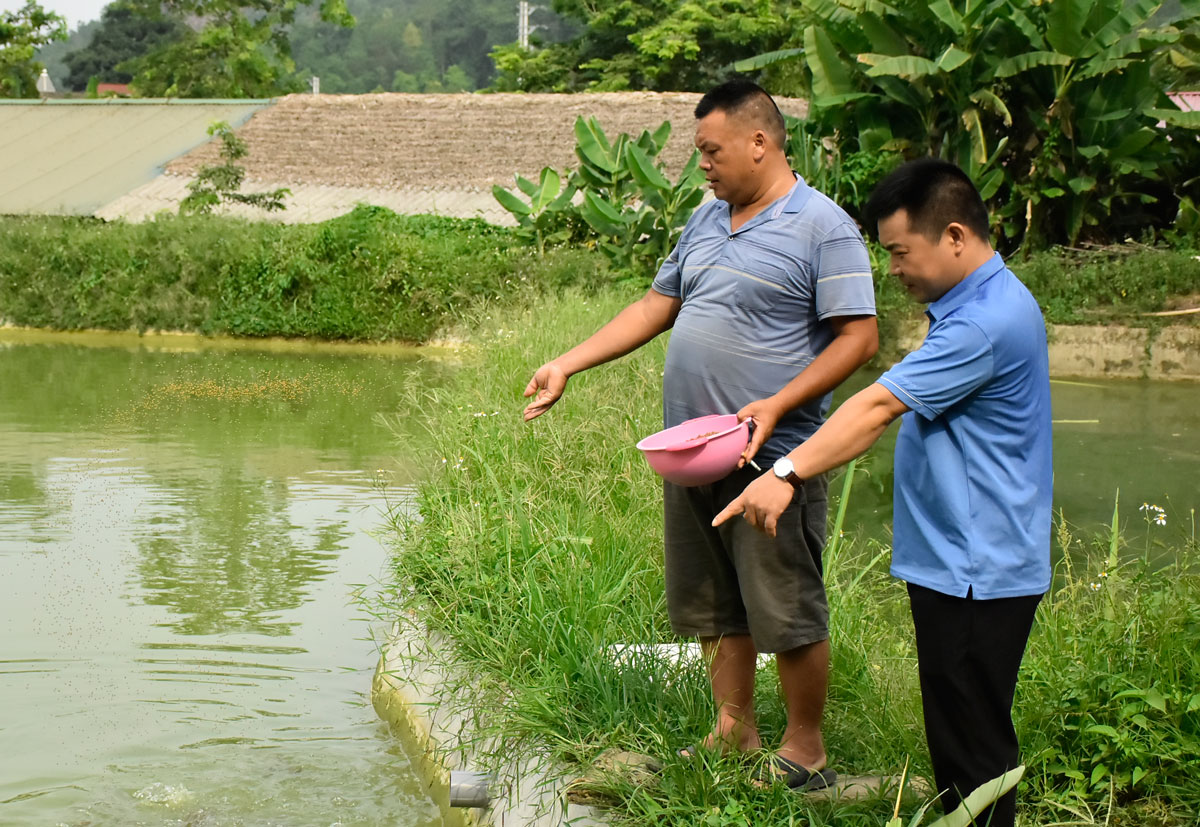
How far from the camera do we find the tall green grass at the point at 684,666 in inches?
132

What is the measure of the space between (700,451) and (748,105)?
92 centimetres

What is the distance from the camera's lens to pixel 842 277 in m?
3.37

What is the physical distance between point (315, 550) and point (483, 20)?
251 feet

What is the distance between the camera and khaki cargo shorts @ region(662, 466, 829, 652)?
3.34m

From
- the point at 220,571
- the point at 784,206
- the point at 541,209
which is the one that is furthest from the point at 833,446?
the point at 541,209

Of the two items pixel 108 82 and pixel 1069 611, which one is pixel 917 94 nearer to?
pixel 1069 611

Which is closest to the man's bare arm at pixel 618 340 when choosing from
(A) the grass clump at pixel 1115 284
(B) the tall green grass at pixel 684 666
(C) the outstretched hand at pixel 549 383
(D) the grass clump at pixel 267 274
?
(C) the outstretched hand at pixel 549 383

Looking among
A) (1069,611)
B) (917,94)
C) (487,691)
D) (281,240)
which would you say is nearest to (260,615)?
(487,691)

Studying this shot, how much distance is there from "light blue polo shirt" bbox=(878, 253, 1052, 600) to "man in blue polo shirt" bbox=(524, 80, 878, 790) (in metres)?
0.55

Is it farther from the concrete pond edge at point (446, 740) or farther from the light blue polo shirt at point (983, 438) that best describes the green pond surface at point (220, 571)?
the light blue polo shirt at point (983, 438)

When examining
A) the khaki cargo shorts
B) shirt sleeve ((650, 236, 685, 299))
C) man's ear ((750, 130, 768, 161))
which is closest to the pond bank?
shirt sleeve ((650, 236, 685, 299))

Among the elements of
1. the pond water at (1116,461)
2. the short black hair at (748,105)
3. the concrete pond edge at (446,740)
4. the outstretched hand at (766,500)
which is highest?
the short black hair at (748,105)

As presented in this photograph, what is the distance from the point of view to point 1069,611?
427cm

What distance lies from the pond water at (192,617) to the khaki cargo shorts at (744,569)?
1368 mm
